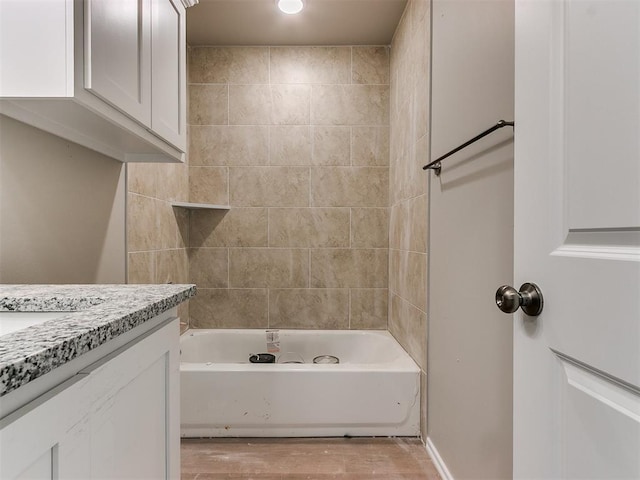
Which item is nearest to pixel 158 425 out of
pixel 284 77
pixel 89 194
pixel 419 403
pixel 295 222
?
pixel 89 194

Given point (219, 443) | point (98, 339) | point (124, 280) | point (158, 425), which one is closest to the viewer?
point (98, 339)

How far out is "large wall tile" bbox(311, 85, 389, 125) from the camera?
284cm

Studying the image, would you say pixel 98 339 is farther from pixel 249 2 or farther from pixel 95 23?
pixel 249 2

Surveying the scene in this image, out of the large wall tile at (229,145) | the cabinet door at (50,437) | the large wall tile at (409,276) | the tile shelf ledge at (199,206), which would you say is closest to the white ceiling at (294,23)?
the large wall tile at (229,145)

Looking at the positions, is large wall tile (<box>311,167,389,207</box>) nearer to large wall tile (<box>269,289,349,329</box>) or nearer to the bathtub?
large wall tile (<box>269,289,349,329</box>)

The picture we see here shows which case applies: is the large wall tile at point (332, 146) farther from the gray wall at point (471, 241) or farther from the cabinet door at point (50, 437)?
the cabinet door at point (50, 437)

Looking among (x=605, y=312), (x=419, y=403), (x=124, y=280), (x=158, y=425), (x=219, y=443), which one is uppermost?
(x=605, y=312)

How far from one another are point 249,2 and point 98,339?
230 centimetres

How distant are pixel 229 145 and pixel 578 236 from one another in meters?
2.60

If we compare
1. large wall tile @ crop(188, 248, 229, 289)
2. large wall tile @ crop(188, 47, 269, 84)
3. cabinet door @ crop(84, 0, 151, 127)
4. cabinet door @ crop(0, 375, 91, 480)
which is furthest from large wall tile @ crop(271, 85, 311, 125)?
cabinet door @ crop(0, 375, 91, 480)

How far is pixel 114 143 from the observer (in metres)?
1.50

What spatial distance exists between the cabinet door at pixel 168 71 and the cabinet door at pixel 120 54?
0.06 m

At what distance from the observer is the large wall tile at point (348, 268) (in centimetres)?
286

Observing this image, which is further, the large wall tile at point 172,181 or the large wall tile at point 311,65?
the large wall tile at point 311,65
